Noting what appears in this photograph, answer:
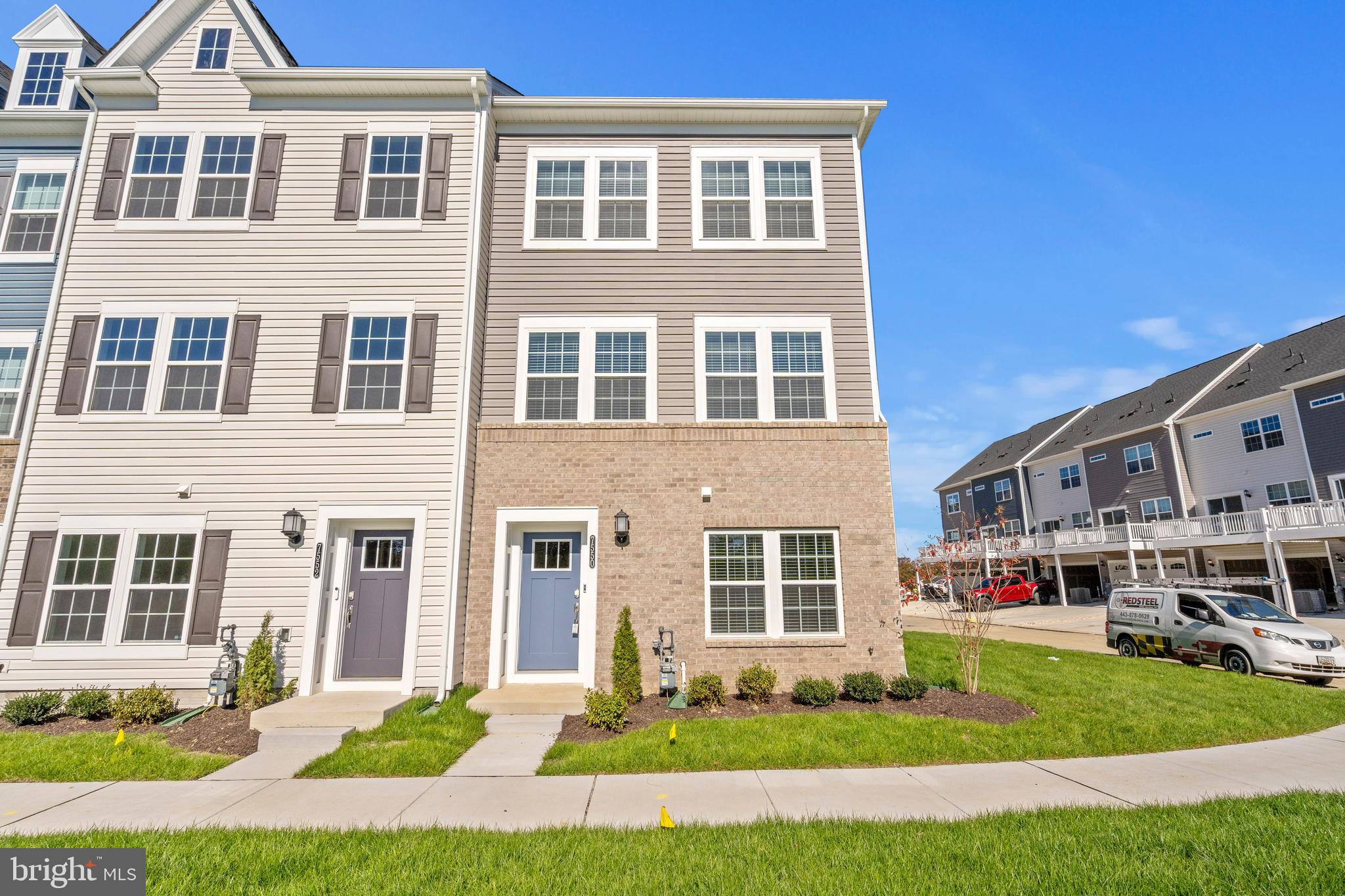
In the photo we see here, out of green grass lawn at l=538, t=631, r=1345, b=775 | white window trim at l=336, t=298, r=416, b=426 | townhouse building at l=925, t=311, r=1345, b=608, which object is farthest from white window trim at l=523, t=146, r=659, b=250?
townhouse building at l=925, t=311, r=1345, b=608

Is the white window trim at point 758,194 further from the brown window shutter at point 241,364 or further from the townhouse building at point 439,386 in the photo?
the brown window shutter at point 241,364

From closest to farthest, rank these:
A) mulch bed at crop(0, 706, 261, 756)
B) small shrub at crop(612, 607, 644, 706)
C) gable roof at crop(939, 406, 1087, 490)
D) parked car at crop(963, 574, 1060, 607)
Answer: mulch bed at crop(0, 706, 261, 756), small shrub at crop(612, 607, 644, 706), parked car at crop(963, 574, 1060, 607), gable roof at crop(939, 406, 1087, 490)

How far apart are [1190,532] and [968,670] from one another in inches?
936

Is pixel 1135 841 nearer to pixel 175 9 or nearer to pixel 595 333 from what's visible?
pixel 595 333

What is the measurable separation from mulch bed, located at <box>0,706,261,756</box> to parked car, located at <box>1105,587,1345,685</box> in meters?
16.8

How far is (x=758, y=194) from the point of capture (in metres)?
11.7

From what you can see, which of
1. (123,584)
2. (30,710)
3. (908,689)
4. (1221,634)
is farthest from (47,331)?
(1221,634)

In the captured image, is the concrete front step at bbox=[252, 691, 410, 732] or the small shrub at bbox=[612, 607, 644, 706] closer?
the concrete front step at bbox=[252, 691, 410, 732]

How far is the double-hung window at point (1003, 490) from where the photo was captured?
1601 inches

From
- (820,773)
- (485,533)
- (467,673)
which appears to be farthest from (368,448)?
(820,773)

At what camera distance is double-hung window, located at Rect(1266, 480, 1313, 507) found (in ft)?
79.0

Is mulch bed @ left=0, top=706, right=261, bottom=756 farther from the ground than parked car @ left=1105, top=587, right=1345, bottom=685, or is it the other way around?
parked car @ left=1105, top=587, right=1345, bottom=685

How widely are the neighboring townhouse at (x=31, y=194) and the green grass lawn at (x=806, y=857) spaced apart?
9.70 m
